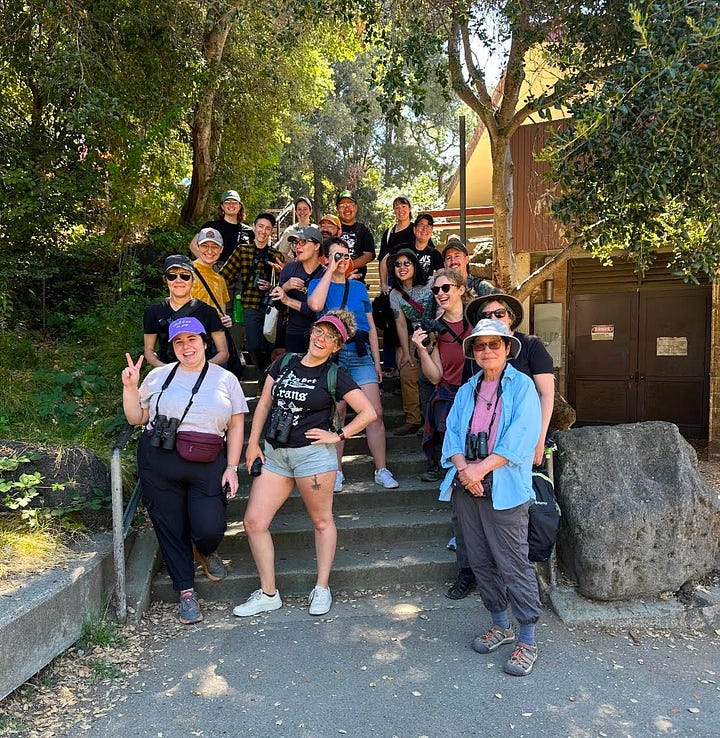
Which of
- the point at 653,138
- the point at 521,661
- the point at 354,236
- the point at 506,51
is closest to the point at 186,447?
the point at 521,661

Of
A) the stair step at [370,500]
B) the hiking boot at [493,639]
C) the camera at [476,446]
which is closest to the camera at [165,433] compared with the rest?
the stair step at [370,500]

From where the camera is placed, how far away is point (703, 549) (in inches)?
160

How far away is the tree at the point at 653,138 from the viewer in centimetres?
382

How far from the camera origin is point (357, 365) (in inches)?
200

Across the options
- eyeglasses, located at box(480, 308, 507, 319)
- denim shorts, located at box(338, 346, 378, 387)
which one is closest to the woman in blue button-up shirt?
eyeglasses, located at box(480, 308, 507, 319)

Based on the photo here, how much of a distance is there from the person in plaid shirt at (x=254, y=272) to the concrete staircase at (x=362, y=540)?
5.30 feet

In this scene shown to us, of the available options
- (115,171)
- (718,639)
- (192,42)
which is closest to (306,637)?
(718,639)

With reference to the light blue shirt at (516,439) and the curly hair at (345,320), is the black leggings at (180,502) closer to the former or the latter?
the curly hair at (345,320)

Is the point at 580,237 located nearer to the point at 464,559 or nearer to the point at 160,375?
the point at 464,559

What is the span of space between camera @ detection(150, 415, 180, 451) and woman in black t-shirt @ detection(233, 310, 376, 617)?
1.52 ft

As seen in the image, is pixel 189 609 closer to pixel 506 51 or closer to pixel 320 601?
pixel 320 601

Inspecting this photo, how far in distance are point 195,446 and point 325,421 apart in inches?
31.3

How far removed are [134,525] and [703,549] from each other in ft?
12.6

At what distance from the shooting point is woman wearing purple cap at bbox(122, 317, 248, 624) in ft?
12.6
